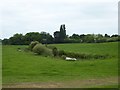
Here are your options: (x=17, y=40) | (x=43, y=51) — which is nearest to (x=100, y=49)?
(x=43, y=51)

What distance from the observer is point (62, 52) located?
50969 mm

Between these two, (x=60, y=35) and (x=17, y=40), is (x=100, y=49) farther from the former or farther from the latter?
(x=17, y=40)

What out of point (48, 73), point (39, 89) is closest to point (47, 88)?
point (39, 89)

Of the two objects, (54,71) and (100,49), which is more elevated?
(100,49)

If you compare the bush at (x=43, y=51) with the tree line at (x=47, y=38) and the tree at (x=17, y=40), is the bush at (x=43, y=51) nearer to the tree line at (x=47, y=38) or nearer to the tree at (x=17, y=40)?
the tree line at (x=47, y=38)

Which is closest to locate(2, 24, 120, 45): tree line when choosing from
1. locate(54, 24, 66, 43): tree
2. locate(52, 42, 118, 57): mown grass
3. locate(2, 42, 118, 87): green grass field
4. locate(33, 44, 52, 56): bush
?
locate(54, 24, 66, 43): tree

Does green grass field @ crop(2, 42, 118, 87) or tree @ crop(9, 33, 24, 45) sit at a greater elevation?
tree @ crop(9, 33, 24, 45)

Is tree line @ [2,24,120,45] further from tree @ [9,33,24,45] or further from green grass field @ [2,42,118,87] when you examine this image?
green grass field @ [2,42,118,87]

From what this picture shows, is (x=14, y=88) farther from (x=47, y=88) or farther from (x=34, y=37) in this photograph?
(x=34, y=37)

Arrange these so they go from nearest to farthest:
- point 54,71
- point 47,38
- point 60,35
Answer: point 54,71, point 47,38, point 60,35

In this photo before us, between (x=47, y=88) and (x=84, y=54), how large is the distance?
30728 mm

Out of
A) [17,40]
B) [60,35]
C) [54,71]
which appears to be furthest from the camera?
[17,40]

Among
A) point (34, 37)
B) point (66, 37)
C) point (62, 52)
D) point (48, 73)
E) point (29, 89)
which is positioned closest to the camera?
point (29, 89)

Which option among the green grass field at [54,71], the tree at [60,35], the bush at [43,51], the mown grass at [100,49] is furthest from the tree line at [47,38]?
the green grass field at [54,71]
